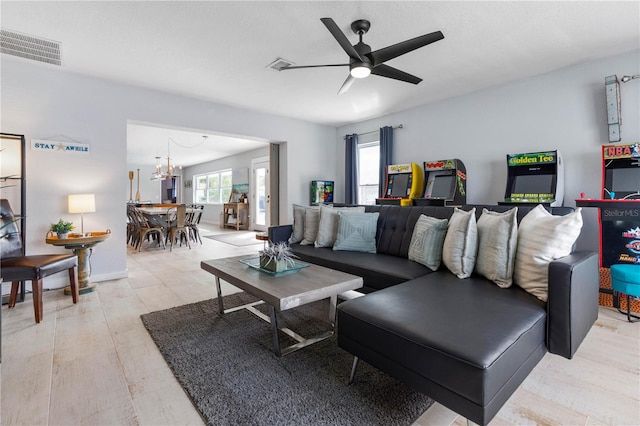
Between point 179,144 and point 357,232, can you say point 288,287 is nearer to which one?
point 357,232

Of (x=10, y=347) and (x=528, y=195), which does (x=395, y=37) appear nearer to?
(x=528, y=195)

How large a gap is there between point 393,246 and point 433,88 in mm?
2502

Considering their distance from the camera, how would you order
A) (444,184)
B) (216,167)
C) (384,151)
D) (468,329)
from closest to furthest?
1. (468,329)
2. (444,184)
3. (384,151)
4. (216,167)

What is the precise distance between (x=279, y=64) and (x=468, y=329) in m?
3.19

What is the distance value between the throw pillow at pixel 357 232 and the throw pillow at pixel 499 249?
3.69 feet

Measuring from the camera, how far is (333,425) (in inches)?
52.9

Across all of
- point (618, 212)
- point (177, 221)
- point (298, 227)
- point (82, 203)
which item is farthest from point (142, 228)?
point (618, 212)

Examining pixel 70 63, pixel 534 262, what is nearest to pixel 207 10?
pixel 70 63

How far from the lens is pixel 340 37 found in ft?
7.29

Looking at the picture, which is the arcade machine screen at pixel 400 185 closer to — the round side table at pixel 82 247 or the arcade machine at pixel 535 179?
the arcade machine at pixel 535 179

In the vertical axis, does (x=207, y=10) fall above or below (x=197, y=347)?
above

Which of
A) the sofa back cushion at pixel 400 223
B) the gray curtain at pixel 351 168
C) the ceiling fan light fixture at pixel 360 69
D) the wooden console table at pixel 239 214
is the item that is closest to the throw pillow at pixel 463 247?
the sofa back cushion at pixel 400 223

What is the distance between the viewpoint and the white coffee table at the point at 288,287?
178 centimetres

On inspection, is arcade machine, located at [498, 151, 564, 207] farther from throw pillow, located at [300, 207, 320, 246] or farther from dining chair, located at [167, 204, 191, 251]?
dining chair, located at [167, 204, 191, 251]
